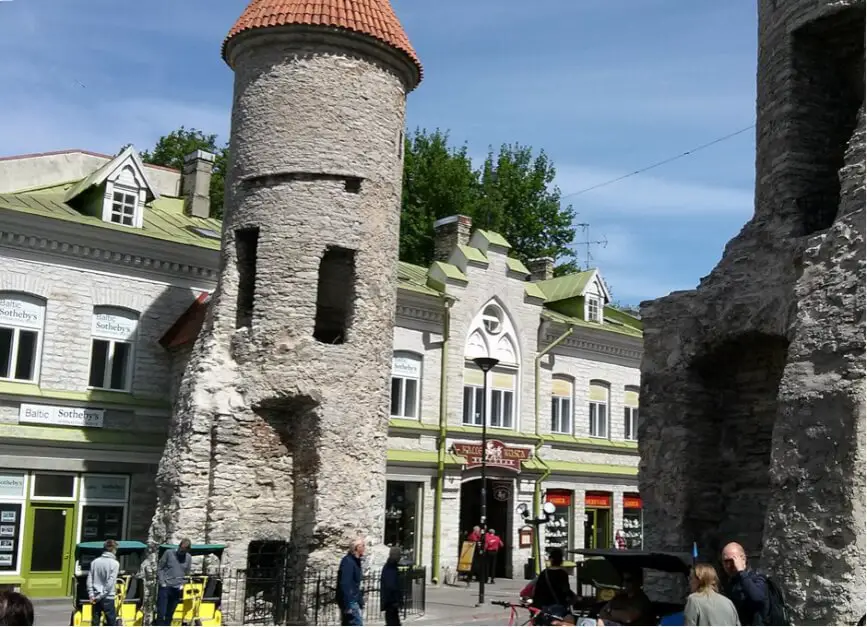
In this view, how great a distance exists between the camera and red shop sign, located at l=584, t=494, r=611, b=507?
30.6 m

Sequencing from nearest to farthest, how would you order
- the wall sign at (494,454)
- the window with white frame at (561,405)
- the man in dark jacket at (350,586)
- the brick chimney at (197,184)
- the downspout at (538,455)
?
1. the man in dark jacket at (350,586)
2. the wall sign at (494,454)
3. the brick chimney at (197,184)
4. the downspout at (538,455)
5. the window with white frame at (561,405)

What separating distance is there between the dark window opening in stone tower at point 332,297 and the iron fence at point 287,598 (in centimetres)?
→ 491

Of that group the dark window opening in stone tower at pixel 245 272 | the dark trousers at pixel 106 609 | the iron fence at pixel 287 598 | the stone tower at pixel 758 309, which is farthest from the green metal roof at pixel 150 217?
the stone tower at pixel 758 309

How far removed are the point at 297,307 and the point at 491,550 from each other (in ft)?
35.2

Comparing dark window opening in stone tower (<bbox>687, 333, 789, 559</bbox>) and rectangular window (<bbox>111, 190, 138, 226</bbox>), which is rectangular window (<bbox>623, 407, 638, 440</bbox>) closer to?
rectangular window (<bbox>111, 190, 138, 226</bbox>)

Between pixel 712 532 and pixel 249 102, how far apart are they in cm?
1193

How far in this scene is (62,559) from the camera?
20609 mm

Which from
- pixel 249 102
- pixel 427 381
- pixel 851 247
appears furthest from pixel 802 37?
pixel 427 381

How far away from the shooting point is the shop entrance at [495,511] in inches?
1104

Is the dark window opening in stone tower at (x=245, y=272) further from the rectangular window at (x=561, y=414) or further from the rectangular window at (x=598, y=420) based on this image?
the rectangular window at (x=598, y=420)

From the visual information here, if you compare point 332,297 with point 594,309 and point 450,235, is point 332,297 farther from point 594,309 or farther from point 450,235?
point 594,309

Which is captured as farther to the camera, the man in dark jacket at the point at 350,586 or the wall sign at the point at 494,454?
the wall sign at the point at 494,454

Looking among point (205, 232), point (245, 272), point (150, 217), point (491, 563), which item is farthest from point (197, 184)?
point (491, 563)

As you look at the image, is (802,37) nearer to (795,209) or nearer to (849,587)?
(795,209)
